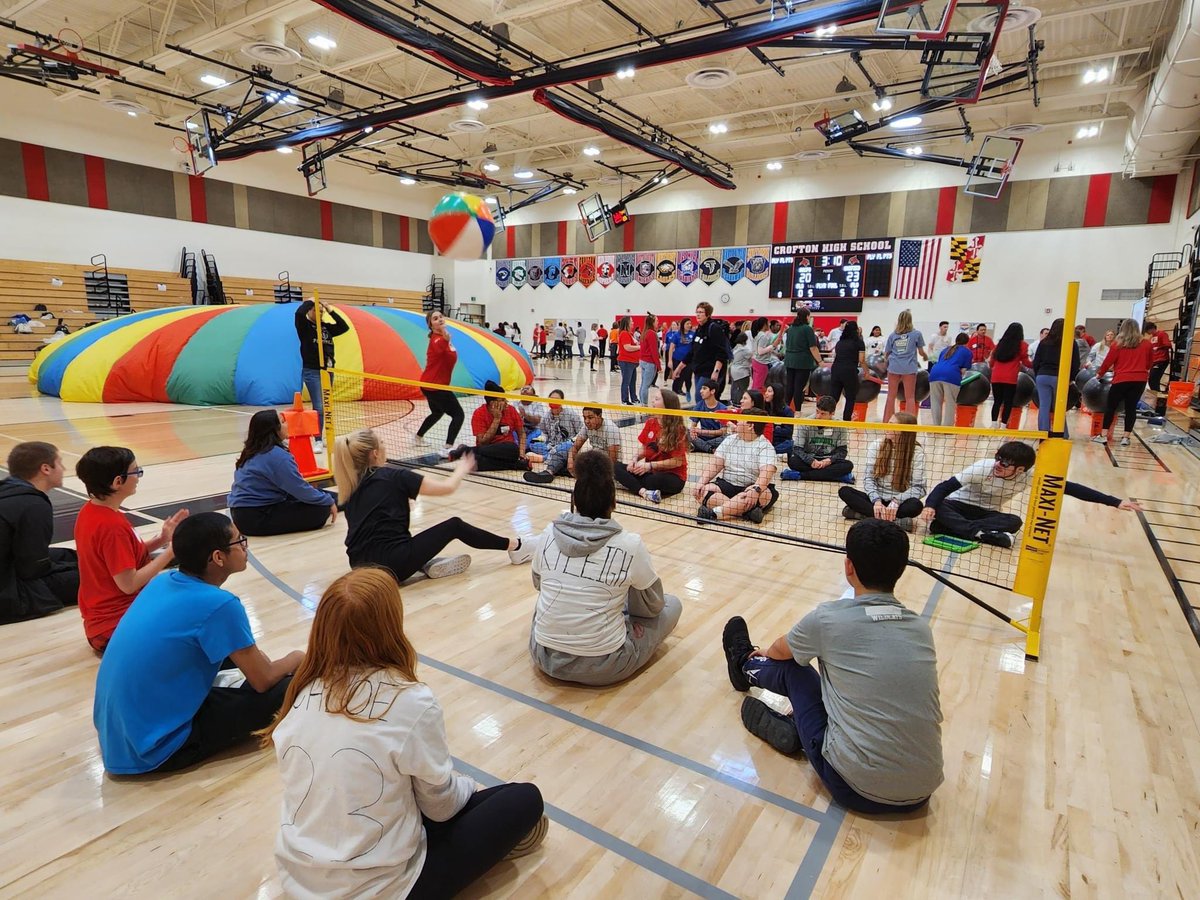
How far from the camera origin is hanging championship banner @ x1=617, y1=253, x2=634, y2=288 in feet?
84.3

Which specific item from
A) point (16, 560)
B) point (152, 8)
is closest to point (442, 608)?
point (16, 560)

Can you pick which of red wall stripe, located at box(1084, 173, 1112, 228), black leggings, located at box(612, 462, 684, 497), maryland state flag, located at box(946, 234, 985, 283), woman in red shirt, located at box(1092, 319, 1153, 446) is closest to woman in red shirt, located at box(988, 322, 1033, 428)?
woman in red shirt, located at box(1092, 319, 1153, 446)

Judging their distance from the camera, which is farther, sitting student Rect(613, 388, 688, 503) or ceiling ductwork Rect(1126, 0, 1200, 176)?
ceiling ductwork Rect(1126, 0, 1200, 176)

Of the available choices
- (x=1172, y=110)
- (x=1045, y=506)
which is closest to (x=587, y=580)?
(x=1045, y=506)

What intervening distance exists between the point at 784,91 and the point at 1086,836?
17.5 m

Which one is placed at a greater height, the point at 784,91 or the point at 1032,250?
the point at 784,91

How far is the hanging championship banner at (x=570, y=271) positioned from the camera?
27219 mm

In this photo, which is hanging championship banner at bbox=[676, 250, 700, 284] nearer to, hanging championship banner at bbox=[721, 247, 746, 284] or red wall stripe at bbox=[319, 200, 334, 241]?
hanging championship banner at bbox=[721, 247, 746, 284]

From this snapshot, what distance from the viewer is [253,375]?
11875mm

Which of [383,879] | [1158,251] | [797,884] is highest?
[1158,251]

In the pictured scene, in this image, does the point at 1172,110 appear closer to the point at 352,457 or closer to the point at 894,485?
the point at 894,485

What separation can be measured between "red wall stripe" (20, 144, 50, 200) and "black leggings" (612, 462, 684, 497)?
2082 cm

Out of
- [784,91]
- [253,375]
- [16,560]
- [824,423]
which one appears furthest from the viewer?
[784,91]

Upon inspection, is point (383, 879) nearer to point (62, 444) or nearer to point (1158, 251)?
point (62, 444)
